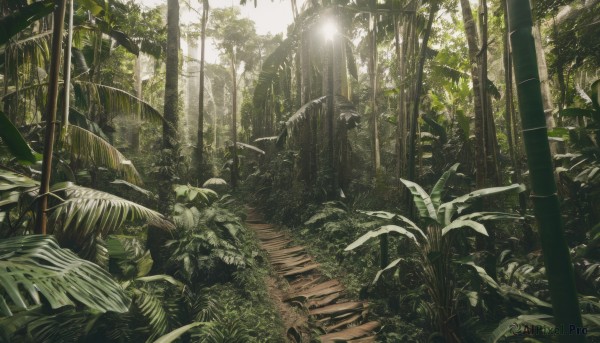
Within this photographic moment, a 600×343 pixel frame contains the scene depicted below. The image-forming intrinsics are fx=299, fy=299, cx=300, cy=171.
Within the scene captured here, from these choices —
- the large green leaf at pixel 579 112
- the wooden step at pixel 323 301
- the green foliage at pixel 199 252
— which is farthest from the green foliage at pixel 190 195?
the large green leaf at pixel 579 112

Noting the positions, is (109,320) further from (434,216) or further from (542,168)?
(542,168)

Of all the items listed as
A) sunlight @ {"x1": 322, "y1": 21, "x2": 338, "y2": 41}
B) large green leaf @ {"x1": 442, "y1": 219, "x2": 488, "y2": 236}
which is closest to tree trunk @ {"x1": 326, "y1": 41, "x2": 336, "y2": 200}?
sunlight @ {"x1": 322, "y1": 21, "x2": 338, "y2": 41}

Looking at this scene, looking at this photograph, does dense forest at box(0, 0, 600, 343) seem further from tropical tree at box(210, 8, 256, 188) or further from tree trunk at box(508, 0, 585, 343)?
tropical tree at box(210, 8, 256, 188)

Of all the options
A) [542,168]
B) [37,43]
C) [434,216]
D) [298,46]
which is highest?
[298,46]

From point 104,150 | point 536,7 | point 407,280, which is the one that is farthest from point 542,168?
point 104,150

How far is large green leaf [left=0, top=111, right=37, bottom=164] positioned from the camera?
5.43 ft

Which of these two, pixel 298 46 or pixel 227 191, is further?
pixel 227 191

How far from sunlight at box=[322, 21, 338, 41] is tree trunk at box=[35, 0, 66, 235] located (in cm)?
788

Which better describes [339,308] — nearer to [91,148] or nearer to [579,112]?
[579,112]

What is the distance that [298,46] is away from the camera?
41.8 ft

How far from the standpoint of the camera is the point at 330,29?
359 inches

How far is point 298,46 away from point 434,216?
37.3 ft

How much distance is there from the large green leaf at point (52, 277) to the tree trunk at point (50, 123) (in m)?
0.49

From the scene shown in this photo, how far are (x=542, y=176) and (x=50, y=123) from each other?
10.3 ft
